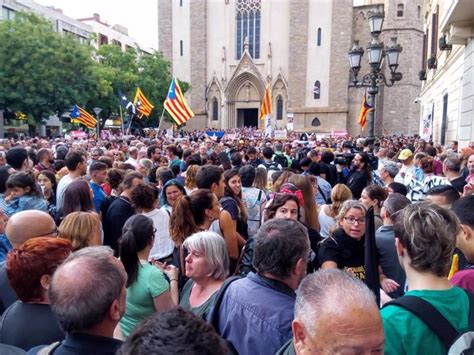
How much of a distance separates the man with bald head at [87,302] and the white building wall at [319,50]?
38175mm

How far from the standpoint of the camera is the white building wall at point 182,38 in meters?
41.6

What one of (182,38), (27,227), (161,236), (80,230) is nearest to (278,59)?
(182,38)

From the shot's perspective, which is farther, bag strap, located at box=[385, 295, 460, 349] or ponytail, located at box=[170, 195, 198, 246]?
ponytail, located at box=[170, 195, 198, 246]

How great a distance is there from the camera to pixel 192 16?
41.3 metres

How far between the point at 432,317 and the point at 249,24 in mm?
41569

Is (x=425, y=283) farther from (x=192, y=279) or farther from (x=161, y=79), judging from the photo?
(x=161, y=79)

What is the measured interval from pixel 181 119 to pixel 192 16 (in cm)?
3016

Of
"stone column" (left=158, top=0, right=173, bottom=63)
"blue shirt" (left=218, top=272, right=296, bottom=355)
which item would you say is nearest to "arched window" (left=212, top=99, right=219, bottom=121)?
"stone column" (left=158, top=0, right=173, bottom=63)

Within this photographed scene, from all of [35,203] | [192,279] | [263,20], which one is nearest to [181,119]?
[35,203]

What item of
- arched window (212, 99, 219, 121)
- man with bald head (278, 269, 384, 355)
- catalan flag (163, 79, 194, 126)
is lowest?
man with bald head (278, 269, 384, 355)

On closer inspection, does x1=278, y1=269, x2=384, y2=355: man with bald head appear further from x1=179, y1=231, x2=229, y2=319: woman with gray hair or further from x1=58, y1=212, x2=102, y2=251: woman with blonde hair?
x1=58, y1=212, x2=102, y2=251: woman with blonde hair

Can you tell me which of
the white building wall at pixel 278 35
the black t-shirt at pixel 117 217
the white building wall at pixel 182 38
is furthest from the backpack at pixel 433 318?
the white building wall at pixel 182 38

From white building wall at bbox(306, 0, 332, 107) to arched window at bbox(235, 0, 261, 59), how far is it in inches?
199

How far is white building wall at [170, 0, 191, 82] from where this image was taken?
136 feet
